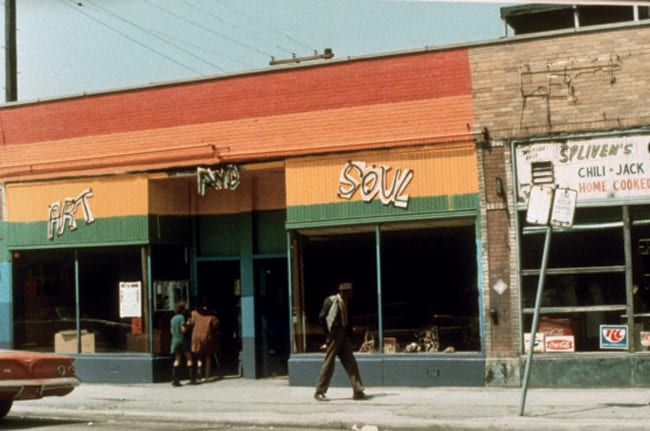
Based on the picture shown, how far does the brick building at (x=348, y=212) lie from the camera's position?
15219 millimetres

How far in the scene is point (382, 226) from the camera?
1659 centimetres

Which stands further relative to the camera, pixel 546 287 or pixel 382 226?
pixel 382 226

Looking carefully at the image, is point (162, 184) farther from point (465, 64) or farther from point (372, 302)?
point (465, 64)

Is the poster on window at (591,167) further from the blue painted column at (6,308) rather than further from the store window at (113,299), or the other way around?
the blue painted column at (6,308)

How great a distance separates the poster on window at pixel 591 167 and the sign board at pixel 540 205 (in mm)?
3186

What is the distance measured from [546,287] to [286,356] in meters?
5.72

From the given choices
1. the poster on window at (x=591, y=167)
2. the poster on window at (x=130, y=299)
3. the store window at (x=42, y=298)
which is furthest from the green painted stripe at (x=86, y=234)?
the poster on window at (x=591, y=167)

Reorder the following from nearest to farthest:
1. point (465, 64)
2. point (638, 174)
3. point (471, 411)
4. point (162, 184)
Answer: point (471, 411) < point (638, 174) < point (465, 64) < point (162, 184)

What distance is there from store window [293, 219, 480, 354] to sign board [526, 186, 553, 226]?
396cm

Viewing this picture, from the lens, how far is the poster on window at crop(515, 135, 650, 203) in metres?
14.9

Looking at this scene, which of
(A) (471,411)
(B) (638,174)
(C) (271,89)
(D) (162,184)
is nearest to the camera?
(A) (471,411)

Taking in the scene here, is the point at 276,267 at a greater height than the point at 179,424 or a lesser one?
greater

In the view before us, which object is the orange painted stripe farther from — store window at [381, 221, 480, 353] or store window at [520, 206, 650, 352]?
store window at [520, 206, 650, 352]

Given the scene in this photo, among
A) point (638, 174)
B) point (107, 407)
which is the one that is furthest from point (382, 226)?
point (107, 407)
